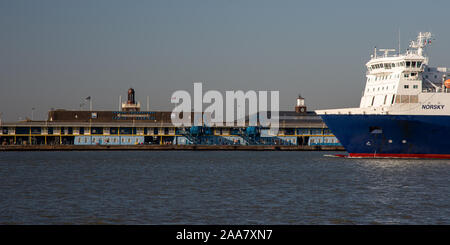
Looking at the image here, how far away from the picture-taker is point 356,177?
45.1m

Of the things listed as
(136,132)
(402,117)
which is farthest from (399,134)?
(136,132)

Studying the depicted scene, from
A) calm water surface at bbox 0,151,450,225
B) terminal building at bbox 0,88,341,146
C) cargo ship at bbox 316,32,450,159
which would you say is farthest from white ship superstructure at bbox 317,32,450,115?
terminal building at bbox 0,88,341,146

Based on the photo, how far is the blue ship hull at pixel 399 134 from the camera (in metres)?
59.7

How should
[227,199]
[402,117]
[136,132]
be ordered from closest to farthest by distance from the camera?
[227,199], [402,117], [136,132]

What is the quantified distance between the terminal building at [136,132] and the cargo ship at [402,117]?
201ft

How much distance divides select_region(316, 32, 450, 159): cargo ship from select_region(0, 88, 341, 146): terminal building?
201ft

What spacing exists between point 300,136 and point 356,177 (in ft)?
275

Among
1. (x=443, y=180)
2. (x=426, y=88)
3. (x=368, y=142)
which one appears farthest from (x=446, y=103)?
(x=443, y=180)

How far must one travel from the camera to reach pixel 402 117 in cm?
6000

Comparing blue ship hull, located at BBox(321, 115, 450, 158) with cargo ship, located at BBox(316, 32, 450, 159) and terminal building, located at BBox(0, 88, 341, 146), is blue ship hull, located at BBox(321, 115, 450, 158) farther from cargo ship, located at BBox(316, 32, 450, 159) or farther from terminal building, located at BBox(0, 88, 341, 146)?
terminal building, located at BBox(0, 88, 341, 146)

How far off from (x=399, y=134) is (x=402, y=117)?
76.2 inches

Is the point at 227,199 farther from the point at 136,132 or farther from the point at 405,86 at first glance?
the point at 136,132

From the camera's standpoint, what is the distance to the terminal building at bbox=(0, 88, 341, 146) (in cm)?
12431
